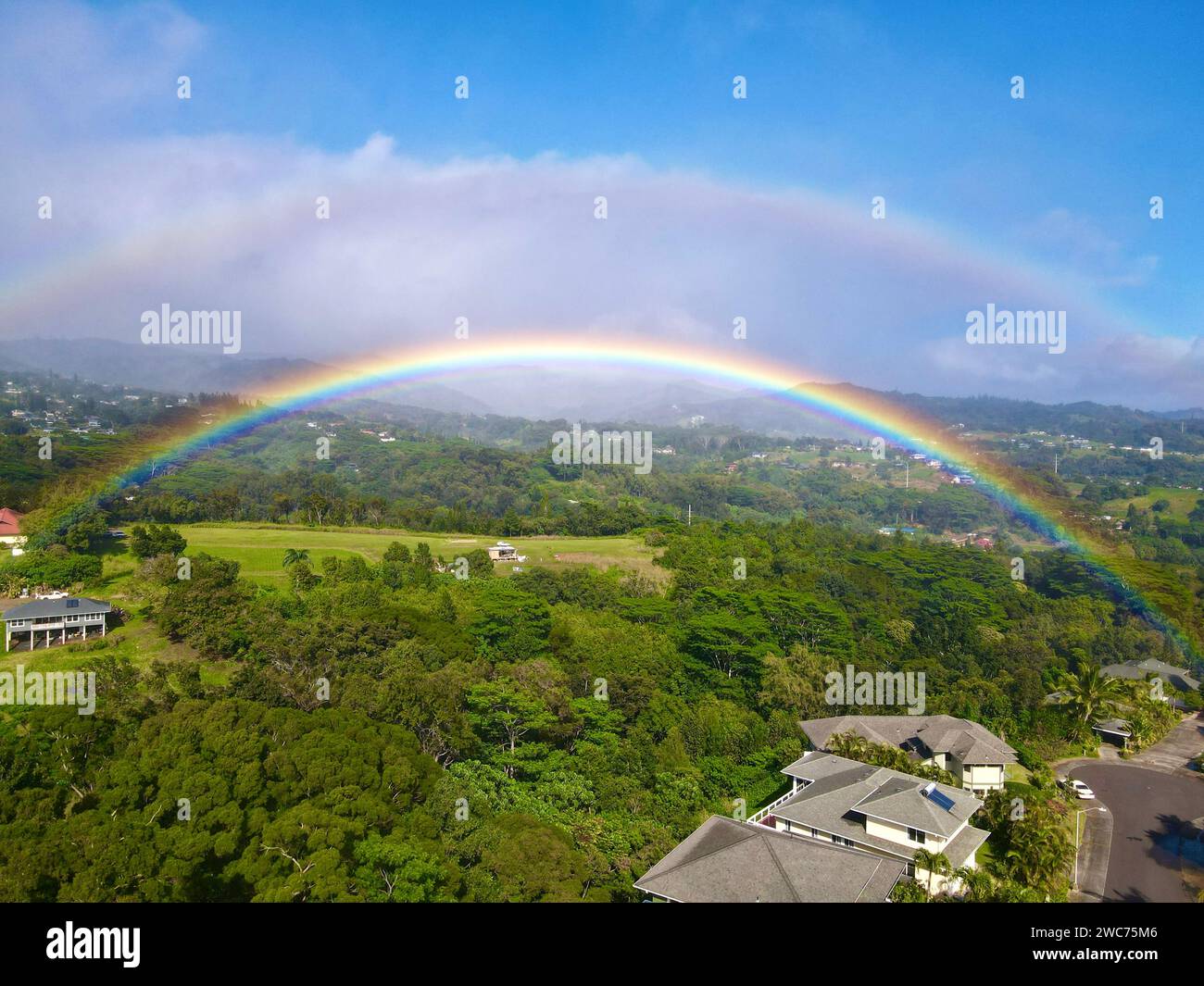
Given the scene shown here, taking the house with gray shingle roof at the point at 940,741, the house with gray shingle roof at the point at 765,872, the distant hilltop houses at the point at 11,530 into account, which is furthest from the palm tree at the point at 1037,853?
the distant hilltop houses at the point at 11,530

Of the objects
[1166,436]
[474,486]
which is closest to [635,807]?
[474,486]

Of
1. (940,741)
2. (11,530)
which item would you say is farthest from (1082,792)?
(11,530)

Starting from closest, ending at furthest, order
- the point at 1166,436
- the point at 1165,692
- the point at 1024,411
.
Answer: the point at 1165,692 < the point at 1166,436 < the point at 1024,411

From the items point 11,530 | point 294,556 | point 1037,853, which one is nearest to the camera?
point 1037,853

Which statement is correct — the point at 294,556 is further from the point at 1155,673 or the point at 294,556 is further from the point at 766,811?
the point at 1155,673

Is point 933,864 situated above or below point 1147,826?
above

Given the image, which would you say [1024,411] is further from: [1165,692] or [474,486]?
[1165,692]
